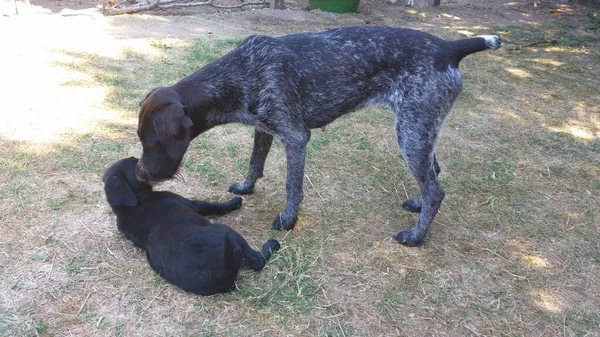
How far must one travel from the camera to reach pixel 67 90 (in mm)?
6129

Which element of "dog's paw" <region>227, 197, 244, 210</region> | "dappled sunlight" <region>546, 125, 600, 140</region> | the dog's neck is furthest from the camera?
"dappled sunlight" <region>546, 125, 600, 140</region>

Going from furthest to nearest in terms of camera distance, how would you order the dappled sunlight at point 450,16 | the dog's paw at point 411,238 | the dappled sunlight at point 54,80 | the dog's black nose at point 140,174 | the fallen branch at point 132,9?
the dappled sunlight at point 450,16, the fallen branch at point 132,9, the dappled sunlight at point 54,80, the dog's paw at point 411,238, the dog's black nose at point 140,174

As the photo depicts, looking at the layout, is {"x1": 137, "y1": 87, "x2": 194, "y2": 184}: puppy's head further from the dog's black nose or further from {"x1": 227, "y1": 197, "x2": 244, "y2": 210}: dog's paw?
{"x1": 227, "y1": 197, "x2": 244, "y2": 210}: dog's paw

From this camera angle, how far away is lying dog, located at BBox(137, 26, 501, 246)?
3820 mm

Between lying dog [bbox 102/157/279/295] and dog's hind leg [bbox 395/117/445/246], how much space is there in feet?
3.83

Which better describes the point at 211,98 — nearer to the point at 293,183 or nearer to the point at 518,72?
the point at 293,183

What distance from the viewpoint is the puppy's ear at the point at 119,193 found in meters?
3.59

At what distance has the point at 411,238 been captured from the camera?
409 centimetres

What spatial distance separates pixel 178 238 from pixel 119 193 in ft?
2.08

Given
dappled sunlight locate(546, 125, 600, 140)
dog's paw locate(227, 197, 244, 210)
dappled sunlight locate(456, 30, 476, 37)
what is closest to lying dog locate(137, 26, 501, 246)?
dog's paw locate(227, 197, 244, 210)

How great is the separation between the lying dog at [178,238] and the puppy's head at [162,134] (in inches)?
8.1

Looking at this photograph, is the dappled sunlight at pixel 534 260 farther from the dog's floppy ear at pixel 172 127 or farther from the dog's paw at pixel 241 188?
the dog's floppy ear at pixel 172 127

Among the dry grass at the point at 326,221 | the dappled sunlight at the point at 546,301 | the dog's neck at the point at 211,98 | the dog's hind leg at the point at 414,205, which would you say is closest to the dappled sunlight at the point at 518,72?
the dry grass at the point at 326,221

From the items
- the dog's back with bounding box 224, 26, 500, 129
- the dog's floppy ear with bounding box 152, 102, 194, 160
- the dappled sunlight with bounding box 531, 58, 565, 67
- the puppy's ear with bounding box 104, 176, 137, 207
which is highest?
the dog's back with bounding box 224, 26, 500, 129
